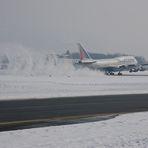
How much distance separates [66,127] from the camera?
40.2 feet

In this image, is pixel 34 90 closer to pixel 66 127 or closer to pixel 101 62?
pixel 66 127

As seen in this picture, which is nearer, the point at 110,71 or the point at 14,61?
the point at 14,61

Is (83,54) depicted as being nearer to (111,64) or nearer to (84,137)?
(111,64)

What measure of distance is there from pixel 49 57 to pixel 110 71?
14.8m

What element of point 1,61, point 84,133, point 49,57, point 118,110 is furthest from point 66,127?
point 49,57

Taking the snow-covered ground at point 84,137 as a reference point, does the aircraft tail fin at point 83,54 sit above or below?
above

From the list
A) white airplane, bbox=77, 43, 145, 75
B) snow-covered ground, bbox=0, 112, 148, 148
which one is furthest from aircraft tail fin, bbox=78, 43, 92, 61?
snow-covered ground, bbox=0, 112, 148, 148

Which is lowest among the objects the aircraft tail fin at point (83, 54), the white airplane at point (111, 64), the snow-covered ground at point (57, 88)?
the snow-covered ground at point (57, 88)

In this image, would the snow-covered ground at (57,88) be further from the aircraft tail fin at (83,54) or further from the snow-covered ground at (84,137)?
the aircraft tail fin at (83,54)

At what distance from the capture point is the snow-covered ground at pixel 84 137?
935 cm

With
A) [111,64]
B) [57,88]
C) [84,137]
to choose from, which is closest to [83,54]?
[111,64]

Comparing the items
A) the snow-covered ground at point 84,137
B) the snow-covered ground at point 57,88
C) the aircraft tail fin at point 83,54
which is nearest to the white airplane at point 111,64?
the aircraft tail fin at point 83,54

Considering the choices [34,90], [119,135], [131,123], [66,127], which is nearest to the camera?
[119,135]

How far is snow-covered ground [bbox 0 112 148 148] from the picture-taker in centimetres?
935
